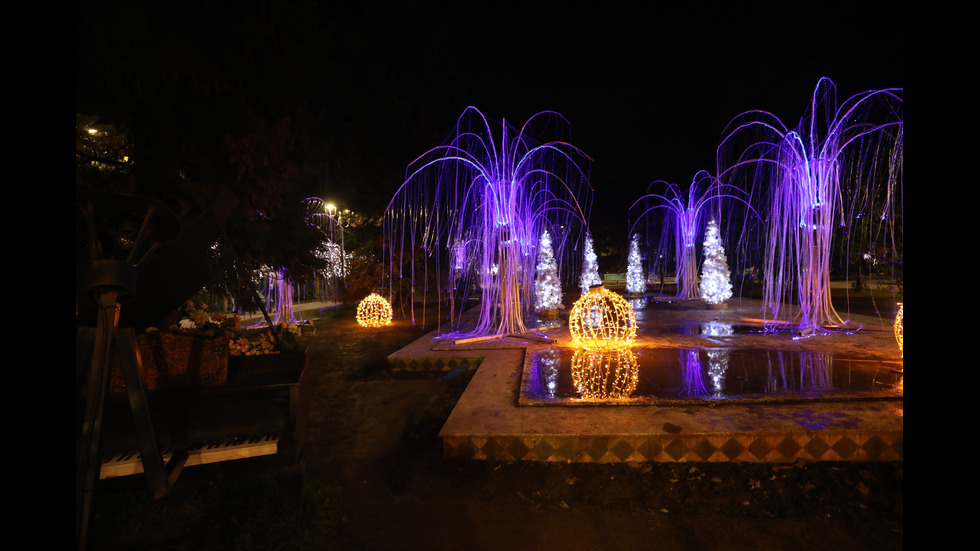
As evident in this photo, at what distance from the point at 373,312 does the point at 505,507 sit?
12071 millimetres

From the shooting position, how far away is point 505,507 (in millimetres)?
3482

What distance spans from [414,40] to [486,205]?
38.5 ft

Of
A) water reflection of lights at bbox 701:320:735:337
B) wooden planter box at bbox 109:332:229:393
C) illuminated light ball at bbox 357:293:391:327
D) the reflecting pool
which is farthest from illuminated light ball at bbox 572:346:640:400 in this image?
illuminated light ball at bbox 357:293:391:327

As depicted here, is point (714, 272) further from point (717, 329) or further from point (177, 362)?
point (177, 362)

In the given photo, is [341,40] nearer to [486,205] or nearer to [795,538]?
[486,205]

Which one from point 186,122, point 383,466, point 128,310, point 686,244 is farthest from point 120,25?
point 686,244

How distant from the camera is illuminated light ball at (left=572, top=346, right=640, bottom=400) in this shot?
5.63 meters

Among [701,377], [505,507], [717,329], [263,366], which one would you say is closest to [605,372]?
[701,377]

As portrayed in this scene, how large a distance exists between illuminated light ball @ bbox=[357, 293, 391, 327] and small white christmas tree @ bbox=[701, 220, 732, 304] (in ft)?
44.7

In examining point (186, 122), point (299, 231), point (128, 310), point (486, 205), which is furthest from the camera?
point (486, 205)

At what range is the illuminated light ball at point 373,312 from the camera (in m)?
14.7

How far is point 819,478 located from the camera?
3766 mm

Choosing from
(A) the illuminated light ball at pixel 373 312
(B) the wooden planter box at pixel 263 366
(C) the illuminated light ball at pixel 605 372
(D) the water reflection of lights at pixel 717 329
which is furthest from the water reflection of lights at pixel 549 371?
(A) the illuminated light ball at pixel 373 312

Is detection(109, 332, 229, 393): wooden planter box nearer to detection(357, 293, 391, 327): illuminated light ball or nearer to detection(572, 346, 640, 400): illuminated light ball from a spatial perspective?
detection(572, 346, 640, 400): illuminated light ball
